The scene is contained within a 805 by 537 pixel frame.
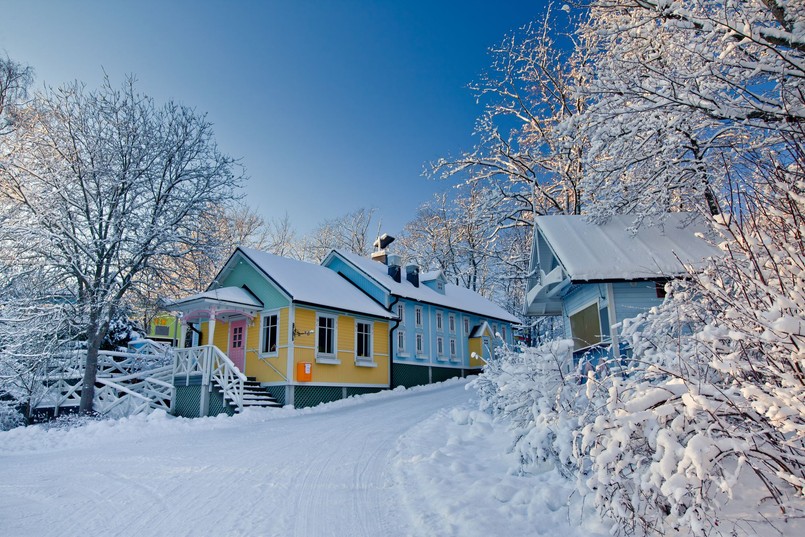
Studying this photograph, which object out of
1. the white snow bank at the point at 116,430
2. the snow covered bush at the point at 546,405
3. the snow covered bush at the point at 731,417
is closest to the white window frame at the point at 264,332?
the white snow bank at the point at 116,430

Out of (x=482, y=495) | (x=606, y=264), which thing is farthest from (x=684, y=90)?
(x=482, y=495)

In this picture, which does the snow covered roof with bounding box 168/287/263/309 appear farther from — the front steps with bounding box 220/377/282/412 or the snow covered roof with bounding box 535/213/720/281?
the snow covered roof with bounding box 535/213/720/281

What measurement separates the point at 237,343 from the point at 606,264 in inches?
495

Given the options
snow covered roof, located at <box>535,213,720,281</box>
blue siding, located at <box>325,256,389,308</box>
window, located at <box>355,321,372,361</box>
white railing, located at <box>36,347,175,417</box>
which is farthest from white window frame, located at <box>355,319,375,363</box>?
snow covered roof, located at <box>535,213,720,281</box>

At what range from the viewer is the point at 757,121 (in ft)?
20.6

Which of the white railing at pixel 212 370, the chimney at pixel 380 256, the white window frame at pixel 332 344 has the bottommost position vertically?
the white railing at pixel 212 370

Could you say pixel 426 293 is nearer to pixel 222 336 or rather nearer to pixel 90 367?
pixel 222 336

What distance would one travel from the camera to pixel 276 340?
15961 mm

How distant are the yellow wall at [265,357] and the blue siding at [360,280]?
5612mm

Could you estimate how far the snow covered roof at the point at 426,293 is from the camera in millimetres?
21225

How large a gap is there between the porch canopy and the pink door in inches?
12.4

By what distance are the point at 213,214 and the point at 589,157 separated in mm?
10903

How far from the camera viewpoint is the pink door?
1683 cm

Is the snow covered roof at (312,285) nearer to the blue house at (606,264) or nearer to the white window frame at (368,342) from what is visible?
the white window frame at (368,342)
